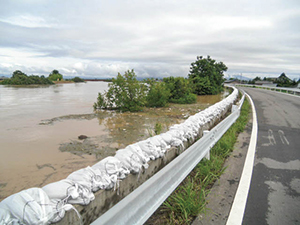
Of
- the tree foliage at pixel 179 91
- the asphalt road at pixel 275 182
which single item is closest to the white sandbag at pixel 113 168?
the asphalt road at pixel 275 182

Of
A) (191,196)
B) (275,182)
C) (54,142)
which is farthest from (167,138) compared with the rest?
(54,142)

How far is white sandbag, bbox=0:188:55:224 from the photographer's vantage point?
147 centimetres

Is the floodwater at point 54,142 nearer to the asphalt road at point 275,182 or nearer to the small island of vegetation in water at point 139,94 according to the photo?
the small island of vegetation in water at point 139,94

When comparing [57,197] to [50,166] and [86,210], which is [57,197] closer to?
[86,210]

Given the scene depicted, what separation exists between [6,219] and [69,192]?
0.48 metres

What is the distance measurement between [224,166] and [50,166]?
3.67 meters

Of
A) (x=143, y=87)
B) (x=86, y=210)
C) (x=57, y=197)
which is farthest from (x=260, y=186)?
(x=143, y=87)

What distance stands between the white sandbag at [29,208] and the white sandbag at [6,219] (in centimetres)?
2

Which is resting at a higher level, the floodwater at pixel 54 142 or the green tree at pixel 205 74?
the green tree at pixel 205 74

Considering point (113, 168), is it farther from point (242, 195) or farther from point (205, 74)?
point (205, 74)

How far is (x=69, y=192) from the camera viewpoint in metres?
1.81

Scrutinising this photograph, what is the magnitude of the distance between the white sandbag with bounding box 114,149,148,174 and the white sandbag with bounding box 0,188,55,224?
934mm

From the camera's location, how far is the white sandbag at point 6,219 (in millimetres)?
1400

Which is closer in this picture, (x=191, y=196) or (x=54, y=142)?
(x=191, y=196)
